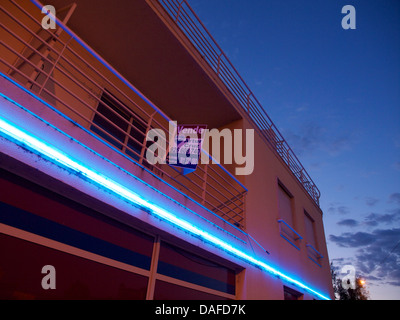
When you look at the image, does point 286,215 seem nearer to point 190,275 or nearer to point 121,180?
point 190,275

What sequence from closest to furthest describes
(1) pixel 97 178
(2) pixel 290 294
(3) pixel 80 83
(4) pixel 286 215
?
(1) pixel 97 178 < (3) pixel 80 83 < (2) pixel 290 294 < (4) pixel 286 215

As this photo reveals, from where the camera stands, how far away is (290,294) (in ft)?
25.3

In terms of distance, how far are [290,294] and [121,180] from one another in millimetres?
6680

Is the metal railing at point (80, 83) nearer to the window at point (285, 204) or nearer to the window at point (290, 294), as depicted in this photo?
the window at point (285, 204)

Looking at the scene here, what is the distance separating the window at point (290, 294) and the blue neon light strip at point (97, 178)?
3.05 meters

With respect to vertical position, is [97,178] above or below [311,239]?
below

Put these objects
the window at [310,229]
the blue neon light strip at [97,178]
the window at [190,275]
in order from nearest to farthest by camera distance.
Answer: the blue neon light strip at [97,178] → the window at [190,275] → the window at [310,229]

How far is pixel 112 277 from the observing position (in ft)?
11.0

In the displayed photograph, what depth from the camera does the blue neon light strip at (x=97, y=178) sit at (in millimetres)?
2629

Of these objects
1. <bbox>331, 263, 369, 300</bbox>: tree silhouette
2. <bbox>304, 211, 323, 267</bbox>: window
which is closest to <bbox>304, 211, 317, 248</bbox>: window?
<bbox>304, 211, 323, 267</bbox>: window

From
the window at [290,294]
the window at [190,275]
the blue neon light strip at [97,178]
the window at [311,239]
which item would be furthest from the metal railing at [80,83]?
the window at [311,239]

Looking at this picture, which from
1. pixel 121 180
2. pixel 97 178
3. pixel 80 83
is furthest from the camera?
pixel 80 83

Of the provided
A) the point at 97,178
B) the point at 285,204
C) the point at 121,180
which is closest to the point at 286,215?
the point at 285,204
